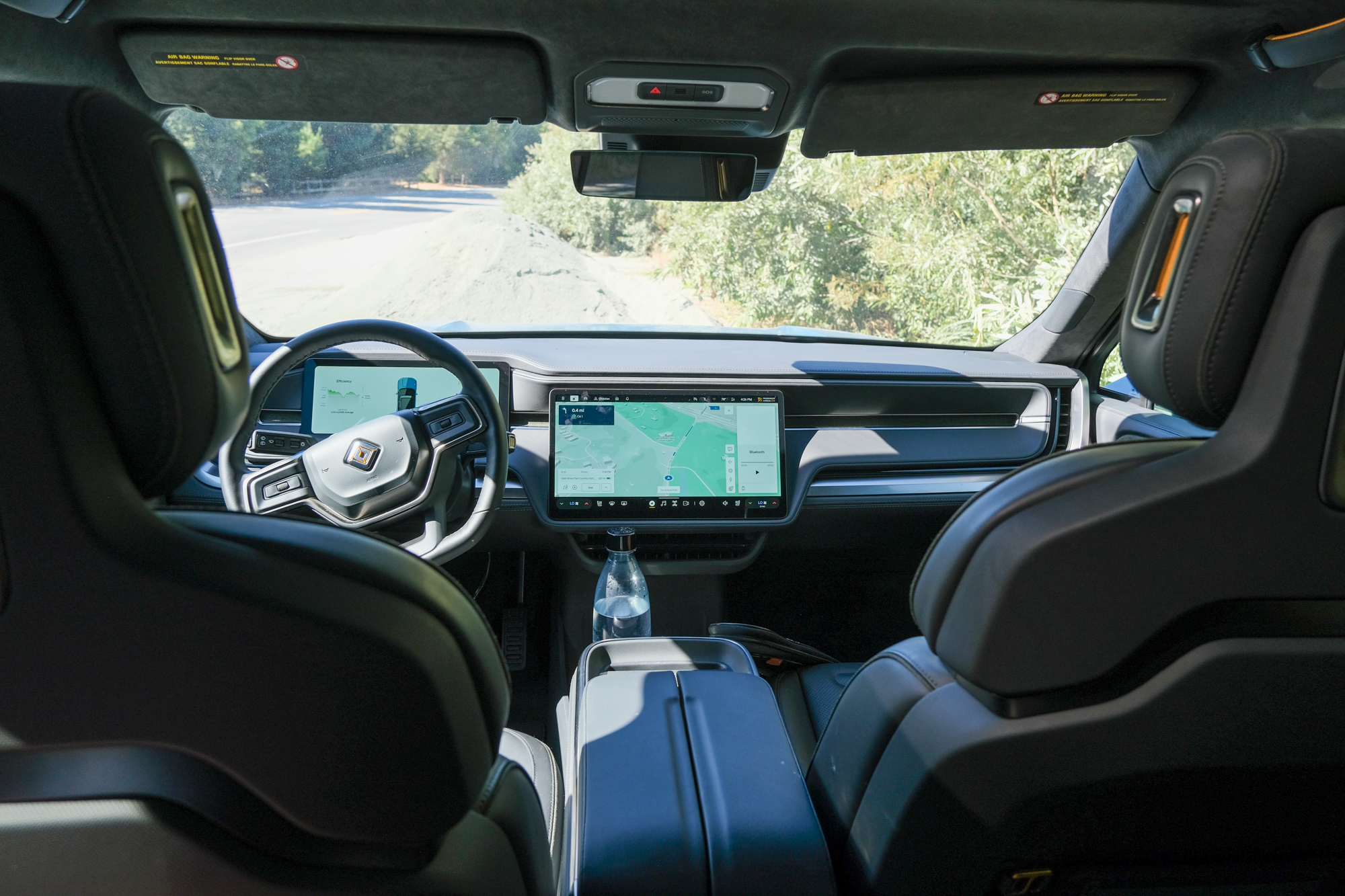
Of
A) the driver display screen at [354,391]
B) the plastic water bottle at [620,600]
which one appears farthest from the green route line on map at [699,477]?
the driver display screen at [354,391]

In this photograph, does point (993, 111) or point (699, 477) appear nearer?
point (993, 111)

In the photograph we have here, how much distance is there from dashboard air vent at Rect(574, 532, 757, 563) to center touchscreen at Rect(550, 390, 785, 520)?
4.8 inches

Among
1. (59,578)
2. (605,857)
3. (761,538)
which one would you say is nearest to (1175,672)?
(605,857)

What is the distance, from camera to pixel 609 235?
2.87 m

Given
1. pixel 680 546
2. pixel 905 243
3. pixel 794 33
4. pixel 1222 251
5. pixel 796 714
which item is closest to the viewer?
pixel 1222 251

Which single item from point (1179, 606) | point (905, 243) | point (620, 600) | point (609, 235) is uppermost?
point (905, 243)

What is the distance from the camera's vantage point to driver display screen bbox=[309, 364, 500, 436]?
2.53 meters

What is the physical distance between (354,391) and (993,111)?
1992 millimetres

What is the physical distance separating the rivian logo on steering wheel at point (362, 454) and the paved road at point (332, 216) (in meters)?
0.99

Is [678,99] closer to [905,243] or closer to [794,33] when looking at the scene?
[794,33]

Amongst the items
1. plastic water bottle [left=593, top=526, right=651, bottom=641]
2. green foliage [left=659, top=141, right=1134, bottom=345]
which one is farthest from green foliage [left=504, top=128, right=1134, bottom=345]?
plastic water bottle [left=593, top=526, right=651, bottom=641]

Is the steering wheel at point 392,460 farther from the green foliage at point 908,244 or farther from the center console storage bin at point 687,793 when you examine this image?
the green foliage at point 908,244

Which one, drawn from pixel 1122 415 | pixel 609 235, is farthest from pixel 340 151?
pixel 1122 415

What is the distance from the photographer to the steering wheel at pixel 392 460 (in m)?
1.86
